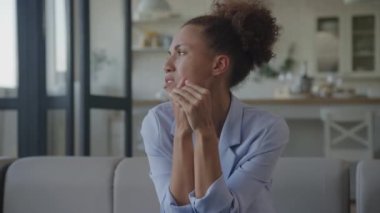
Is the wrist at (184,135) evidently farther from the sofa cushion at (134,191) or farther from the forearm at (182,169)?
the sofa cushion at (134,191)

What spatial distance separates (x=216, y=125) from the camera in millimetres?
1209

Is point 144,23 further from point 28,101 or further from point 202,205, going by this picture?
point 202,205

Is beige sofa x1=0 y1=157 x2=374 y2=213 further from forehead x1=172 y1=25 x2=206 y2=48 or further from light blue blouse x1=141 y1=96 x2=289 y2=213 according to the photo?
forehead x1=172 y1=25 x2=206 y2=48

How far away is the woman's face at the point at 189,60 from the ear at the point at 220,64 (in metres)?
0.01

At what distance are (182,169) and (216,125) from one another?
0.65 ft

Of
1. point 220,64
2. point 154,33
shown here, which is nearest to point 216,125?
point 220,64

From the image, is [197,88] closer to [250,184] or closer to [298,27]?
[250,184]

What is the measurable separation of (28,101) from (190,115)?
6.02 feet

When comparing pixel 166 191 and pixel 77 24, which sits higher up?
pixel 77 24

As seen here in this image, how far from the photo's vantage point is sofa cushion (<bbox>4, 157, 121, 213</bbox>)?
4.58 ft

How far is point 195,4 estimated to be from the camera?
22.7 feet

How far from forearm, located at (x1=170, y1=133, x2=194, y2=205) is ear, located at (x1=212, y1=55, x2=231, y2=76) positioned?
170 millimetres

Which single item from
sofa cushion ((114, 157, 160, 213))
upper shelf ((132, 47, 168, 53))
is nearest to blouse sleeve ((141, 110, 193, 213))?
sofa cushion ((114, 157, 160, 213))

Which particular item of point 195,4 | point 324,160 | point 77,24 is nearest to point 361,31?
point 195,4
